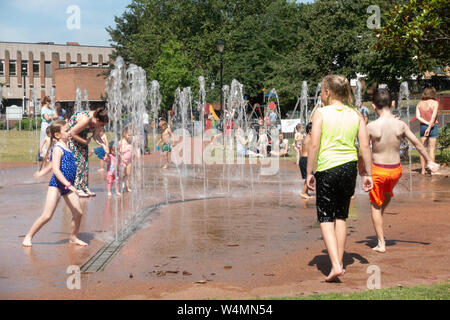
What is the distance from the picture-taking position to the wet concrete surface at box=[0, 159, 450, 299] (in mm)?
5336

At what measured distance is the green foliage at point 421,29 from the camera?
15.3 metres

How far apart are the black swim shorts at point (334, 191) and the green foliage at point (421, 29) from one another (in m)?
10.8

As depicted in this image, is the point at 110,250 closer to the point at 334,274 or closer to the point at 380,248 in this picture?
the point at 334,274

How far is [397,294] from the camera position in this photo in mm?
4852

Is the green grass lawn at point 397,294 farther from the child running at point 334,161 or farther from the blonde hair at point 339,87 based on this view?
the blonde hair at point 339,87

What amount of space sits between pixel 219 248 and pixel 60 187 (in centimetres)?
197

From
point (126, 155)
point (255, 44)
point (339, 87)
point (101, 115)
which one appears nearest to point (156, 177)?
point (126, 155)

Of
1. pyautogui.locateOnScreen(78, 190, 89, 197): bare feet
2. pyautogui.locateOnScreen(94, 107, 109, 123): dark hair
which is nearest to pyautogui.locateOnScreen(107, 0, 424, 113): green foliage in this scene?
pyautogui.locateOnScreen(78, 190, 89, 197): bare feet

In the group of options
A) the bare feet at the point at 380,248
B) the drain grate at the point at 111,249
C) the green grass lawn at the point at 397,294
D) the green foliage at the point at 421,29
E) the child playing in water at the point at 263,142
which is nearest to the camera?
the green grass lawn at the point at 397,294

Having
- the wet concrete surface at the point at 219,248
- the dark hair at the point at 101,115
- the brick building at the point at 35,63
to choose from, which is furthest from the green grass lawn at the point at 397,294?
the brick building at the point at 35,63

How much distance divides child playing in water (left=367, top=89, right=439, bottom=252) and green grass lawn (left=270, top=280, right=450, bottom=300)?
1.72 m

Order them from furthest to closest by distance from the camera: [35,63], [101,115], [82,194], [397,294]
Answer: [35,63] → [82,194] → [101,115] → [397,294]
